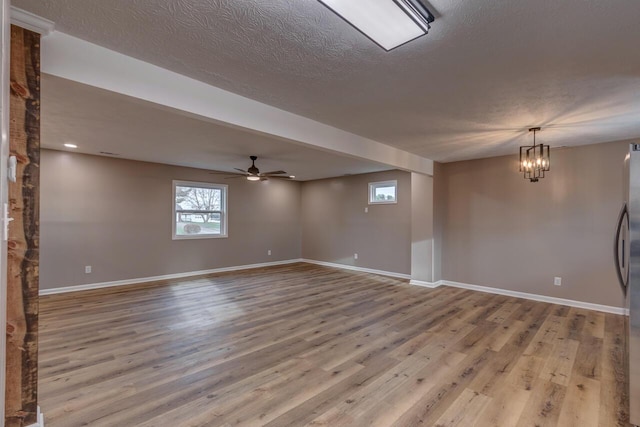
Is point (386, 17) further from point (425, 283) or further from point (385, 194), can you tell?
point (385, 194)

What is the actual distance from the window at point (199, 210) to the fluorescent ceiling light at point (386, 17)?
18.6 feet

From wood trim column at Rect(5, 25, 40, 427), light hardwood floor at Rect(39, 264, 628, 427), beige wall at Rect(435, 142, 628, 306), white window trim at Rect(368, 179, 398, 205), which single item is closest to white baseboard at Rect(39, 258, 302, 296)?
light hardwood floor at Rect(39, 264, 628, 427)

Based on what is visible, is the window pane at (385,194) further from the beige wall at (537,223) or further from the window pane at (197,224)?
the window pane at (197,224)

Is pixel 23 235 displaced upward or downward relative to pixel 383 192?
downward

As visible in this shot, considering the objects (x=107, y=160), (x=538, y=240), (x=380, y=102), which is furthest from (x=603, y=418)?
(x=107, y=160)

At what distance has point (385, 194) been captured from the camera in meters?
6.83

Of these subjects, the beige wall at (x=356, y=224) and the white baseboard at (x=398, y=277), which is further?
the beige wall at (x=356, y=224)

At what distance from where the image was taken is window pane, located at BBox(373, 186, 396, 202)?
668 cm

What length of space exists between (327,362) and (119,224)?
4.87 meters

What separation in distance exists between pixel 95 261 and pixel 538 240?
7.38 metres

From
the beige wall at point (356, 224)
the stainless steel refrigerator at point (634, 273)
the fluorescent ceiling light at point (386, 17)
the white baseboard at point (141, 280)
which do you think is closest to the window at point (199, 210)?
the white baseboard at point (141, 280)

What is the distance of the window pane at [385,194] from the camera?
6.68m

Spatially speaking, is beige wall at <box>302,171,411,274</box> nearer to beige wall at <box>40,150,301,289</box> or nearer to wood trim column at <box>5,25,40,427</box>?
beige wall at <box>40,150,301,289</box>

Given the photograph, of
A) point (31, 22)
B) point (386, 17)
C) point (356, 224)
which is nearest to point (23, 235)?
point (31, 22)
